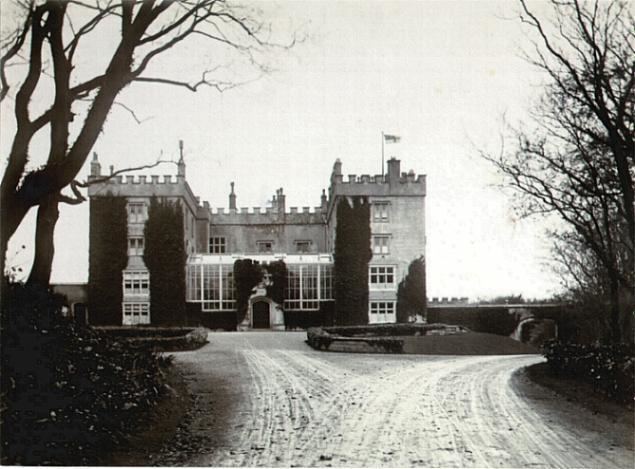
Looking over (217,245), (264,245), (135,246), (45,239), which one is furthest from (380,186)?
(45,239)

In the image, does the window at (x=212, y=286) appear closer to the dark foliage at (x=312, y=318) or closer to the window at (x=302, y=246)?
the dark foliage at (x=312, y=318)

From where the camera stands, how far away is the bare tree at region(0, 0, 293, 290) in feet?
25.1

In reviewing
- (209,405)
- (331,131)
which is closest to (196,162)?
(331,131)

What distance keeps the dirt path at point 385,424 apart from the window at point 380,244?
1765cm

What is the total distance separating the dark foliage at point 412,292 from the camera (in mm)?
29109

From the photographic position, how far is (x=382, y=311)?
29.3 meters

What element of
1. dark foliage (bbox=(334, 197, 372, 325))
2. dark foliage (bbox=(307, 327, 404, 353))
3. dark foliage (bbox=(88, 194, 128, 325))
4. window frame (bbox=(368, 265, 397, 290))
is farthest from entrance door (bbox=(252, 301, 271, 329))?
dark foliage (bbox=(307, 327, 404, 353))

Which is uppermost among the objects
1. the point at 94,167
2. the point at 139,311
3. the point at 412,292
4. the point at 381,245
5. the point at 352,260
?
the point at 381,245

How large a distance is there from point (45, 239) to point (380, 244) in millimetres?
23350

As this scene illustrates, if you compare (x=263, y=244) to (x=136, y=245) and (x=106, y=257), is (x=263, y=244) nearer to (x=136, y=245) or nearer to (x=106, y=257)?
(x=136, y=245)

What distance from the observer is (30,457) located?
20.2 ft

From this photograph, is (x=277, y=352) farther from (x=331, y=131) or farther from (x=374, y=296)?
(x=374, y=296)

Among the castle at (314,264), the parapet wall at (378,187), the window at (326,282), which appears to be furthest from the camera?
the window at (326,282)

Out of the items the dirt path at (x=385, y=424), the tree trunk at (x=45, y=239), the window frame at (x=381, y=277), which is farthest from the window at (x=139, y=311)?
the window frame at (x=381, y=277)
